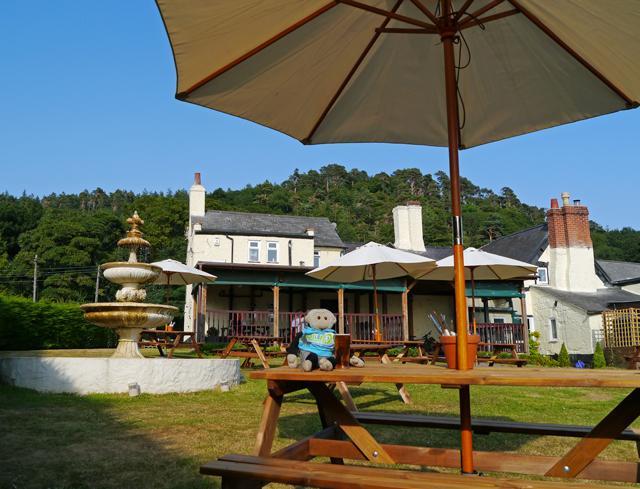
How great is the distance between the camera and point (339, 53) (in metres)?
3.99

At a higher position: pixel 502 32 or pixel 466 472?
pixel 502 32

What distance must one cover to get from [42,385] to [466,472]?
306 inches

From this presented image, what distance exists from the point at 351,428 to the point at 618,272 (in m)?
31.5

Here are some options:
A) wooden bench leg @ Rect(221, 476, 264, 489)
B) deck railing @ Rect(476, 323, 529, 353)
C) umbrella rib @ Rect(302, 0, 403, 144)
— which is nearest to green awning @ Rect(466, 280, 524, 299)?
deck railing @ Rect(476, 323, 529, 353)

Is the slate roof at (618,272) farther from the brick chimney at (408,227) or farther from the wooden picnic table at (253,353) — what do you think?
the wooden picnic table at (253,353)

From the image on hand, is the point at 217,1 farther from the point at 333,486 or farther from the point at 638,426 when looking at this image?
the point at 638,426

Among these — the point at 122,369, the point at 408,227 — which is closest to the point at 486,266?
the point at 122,369

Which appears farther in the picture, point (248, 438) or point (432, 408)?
point (432, 408)

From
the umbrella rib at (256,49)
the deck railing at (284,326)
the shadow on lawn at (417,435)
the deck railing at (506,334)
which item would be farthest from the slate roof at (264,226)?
the umbrella rib at (256,49)

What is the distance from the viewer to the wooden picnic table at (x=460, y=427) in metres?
2.39

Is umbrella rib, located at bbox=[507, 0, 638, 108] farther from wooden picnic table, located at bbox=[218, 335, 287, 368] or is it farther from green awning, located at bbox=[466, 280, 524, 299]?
green awning, located at bbox=[466, 280, 524, 299]

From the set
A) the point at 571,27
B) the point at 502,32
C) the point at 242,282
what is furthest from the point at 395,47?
the point at 242,282

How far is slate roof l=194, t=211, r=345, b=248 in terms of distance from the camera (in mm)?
28672

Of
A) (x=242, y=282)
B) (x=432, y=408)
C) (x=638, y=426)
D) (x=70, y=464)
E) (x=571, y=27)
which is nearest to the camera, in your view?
(x=571, y=27)
